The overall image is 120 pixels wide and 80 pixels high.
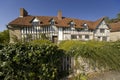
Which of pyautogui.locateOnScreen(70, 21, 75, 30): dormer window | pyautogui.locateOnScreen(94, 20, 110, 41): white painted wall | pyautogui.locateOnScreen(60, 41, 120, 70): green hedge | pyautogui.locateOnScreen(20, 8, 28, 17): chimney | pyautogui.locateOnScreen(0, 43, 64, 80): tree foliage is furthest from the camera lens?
pyautogui.locateOnScreen(94, 20, 110, 41): white painted wall

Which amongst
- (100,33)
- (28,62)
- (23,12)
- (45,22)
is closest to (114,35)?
(100,33)

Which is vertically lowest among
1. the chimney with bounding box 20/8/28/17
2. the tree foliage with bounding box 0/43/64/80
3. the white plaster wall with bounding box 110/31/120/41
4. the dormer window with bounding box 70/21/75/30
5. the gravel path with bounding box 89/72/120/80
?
the gravel path with bounding box 89/72/120/80

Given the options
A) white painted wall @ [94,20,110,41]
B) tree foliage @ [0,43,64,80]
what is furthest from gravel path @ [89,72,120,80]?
white painted wall @ [94,20,110,41]

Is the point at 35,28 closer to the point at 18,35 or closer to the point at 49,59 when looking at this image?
the point at 18,35

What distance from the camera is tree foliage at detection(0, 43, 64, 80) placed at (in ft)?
17.7

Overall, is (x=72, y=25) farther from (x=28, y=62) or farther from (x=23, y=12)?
(x=28, y=62)

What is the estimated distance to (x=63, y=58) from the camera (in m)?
7.52

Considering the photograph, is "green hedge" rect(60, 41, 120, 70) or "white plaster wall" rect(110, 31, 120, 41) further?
"white plaster wall" rect(110, 31, 120, 41)

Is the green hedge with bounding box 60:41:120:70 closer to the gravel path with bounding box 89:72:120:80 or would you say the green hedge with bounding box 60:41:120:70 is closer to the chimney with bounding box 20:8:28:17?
the gravel path with bounding box 89:72:120:80

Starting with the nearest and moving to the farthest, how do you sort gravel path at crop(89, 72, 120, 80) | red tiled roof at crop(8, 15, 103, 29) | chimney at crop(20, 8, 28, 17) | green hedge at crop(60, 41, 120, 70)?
gravel path at crop(89, 72, 120, 80)
green hedge at crop(60, 41, 120, 70)
red tiled roof at crop(8, 15, 103, 29)
chimney at crop(20, 8, 28, 17)

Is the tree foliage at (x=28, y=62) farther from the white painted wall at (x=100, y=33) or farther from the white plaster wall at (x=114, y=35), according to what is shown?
the white plaster wall at (x=114, y=35)

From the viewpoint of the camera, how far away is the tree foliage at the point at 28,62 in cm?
541

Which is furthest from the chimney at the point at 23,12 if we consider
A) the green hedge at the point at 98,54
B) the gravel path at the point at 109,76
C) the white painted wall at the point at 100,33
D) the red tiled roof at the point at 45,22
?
the gravel path at the point at 109,76

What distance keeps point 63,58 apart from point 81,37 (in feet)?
74.0
